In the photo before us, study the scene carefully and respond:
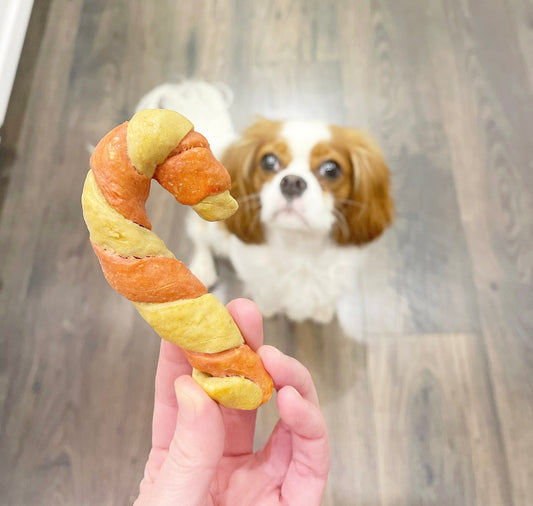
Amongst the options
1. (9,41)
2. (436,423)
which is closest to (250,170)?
(436,423)

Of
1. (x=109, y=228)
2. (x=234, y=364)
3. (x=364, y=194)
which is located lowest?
(x=234, y=364)

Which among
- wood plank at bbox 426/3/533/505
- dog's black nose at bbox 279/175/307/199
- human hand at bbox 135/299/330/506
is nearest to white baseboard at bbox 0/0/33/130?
dog's black nose at bbox 279/175/307/199

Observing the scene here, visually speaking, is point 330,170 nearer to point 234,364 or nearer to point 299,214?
point 299,214

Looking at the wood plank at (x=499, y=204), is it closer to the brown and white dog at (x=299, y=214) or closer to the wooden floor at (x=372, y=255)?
the wooden floor at (x=372, y=255)

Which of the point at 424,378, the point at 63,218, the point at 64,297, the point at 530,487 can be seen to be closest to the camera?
the point at 530,487

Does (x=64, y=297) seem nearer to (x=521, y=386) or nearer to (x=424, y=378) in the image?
(x=424, y=378)

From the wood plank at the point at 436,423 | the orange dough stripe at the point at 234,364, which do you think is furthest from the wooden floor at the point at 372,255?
the orange dough stripe at the point at 234,364

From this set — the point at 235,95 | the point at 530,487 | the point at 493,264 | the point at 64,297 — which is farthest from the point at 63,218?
the point at 530,487
